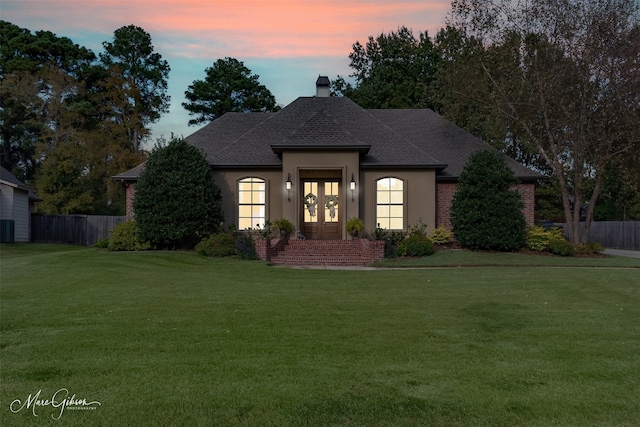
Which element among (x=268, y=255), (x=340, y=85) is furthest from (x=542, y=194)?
(x=268, y=255)

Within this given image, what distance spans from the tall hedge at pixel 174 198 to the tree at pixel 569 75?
11.9 metres

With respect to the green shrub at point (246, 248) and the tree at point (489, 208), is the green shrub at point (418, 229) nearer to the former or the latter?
the tree at point (489, 208)

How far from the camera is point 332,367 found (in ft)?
16.9

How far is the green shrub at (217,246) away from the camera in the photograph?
18156mm

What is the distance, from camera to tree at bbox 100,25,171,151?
44.5 m

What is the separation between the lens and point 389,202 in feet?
69.9

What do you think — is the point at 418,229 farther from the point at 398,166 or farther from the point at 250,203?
the point at 250,203

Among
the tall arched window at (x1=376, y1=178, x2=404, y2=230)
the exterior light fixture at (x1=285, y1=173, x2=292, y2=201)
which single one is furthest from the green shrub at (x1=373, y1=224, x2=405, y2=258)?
the exterior light fixture at (x1=285, y1=173, x2=292, y2=201)

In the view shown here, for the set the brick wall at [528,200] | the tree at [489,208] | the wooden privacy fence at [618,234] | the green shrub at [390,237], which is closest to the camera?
the green shrub at [390,237]

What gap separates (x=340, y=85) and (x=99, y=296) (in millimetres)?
31137

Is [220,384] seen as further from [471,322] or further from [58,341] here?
[471,322]

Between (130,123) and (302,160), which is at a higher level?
(130,123)

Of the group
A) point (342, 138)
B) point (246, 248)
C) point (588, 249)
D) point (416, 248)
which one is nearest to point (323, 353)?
point (246, 248)

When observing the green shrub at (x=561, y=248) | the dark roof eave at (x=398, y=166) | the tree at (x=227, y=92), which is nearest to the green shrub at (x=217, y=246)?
the dark roof eave at (x=398, y=166)
